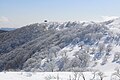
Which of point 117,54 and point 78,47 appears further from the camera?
point 78,47

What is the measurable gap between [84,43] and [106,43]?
20.0m

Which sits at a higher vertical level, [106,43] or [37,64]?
[106,43]

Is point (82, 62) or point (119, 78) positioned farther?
point (82, 62)

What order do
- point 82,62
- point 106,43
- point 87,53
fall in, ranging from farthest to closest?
1. point 106,43
2. point 87,53
3. point 82,62

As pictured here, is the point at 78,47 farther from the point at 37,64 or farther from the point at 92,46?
the point at 37,64

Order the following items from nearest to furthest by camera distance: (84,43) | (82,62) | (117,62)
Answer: (117,62) → (82,62) → (84,43)

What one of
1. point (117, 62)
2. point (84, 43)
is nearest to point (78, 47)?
point (84, 43)

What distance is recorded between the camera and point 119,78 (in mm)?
48250

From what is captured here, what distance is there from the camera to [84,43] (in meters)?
197

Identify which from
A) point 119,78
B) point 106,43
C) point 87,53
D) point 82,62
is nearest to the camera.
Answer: point 119,78

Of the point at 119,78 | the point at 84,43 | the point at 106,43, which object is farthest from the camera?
the point at 84,43

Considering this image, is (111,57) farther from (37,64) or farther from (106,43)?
(37,64)

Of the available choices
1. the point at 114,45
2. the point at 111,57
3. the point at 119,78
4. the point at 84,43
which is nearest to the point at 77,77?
the point at 119,78

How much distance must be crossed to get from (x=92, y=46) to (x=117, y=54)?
122 ft
